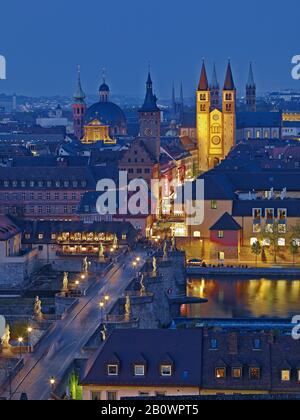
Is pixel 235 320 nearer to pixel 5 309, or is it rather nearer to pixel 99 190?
pixel 5 309

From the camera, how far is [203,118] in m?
43.0

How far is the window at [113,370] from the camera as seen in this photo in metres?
9.63

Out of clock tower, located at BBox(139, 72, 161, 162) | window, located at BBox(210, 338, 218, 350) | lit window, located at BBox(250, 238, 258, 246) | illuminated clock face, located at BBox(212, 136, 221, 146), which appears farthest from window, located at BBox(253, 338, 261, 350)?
illuminated clock face, located at BBox(212, 136, 221, 146)

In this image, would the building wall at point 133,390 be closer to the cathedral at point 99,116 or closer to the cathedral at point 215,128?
the cathedral at point 215,128

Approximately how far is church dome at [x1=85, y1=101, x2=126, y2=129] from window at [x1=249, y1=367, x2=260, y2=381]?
42.0 m

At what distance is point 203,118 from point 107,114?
34.6 feet

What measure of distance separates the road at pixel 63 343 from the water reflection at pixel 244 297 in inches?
73.2

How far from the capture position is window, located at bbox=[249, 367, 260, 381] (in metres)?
9.69

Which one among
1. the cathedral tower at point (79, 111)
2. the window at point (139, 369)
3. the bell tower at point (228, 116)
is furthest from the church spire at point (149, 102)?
the window at point (139, 369)

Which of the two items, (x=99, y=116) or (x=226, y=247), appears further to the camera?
(x=99, y=116)

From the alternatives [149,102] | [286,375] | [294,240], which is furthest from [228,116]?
[286,375]

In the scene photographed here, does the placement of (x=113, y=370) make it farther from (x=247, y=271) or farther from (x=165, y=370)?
(x=247, y=271)

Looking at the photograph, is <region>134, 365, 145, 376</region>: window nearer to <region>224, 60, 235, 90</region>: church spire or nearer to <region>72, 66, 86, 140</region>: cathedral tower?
<region>224, 60, 235, 90</region>: church spire

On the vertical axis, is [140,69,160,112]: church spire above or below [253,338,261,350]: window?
above
